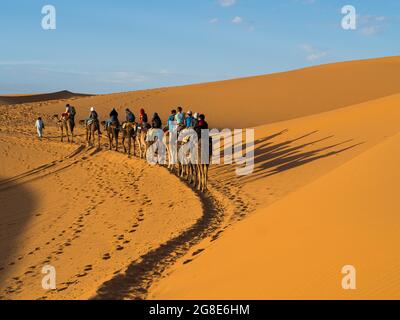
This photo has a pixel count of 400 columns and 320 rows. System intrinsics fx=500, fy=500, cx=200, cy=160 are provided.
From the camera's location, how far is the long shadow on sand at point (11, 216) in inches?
390

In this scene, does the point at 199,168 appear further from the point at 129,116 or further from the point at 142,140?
the point at 129,116

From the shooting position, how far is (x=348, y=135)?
920 inches

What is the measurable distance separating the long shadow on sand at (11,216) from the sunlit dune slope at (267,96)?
2175cm

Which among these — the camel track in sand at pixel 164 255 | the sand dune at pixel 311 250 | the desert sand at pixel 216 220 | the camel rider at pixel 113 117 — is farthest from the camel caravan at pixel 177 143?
the sand dune at pixel 311 250

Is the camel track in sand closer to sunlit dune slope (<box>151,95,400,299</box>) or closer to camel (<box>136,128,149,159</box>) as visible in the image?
sunlit dune slope (<box>151,95,400,299</box>)

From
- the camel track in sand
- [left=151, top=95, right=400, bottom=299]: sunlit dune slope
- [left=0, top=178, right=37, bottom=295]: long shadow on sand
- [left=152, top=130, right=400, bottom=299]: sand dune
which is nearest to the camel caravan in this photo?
the camel track in sand

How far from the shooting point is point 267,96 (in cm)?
4784

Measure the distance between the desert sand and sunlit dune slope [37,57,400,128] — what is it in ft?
47.5

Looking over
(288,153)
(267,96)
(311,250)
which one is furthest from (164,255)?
(267,96)

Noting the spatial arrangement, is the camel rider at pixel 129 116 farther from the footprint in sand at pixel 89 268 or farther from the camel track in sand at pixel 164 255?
the footprint in sand at pixel 89 268

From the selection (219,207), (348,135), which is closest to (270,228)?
(219,207)

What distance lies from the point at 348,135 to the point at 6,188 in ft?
49.4

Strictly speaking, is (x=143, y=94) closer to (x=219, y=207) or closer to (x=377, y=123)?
(x=377, y=123)

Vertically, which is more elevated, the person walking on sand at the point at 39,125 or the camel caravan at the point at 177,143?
the person walking on sand at the point at 39,125
